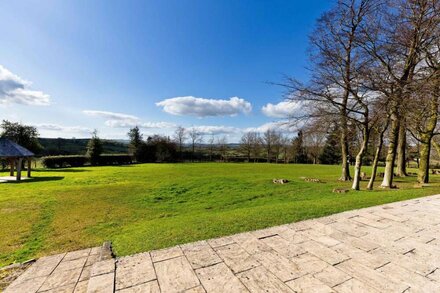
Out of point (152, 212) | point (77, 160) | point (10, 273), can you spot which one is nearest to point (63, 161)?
point (77, 160)

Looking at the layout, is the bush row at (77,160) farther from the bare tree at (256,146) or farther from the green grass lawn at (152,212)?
the bare tree at (256,146)

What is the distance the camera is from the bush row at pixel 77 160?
27.1 m

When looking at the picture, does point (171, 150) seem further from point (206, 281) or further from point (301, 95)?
point (206, 281)

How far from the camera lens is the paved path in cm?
246

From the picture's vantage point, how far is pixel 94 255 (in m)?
3.79

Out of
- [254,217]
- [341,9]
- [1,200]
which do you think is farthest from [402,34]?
[1,200]

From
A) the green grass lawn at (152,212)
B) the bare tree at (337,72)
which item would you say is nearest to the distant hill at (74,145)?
the green grass lawn at (152,212)

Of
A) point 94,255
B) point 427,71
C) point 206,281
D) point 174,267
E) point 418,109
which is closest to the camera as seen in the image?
point 206,281

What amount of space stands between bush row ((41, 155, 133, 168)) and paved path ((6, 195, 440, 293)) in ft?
96.2

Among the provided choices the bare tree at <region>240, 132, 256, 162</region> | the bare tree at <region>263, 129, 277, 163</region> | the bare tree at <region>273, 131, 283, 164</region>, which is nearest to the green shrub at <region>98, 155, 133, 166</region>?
the bare tree at <region>240, 132, 256, 162</region>

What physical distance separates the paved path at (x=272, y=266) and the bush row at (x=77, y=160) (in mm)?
29311

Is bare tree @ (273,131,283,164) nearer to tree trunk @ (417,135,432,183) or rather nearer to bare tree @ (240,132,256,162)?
bare tree @ (240,132,256,162)

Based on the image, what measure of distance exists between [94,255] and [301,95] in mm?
8023

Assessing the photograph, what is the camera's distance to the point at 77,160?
30688 mm
